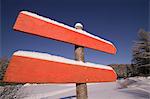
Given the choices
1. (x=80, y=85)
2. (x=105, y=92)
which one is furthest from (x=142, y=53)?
(x=80, y=85)

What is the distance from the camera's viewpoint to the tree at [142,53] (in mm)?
34409

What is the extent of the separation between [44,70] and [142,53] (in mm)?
35609

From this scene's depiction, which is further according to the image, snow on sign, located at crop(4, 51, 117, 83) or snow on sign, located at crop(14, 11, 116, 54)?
snow on sign, located at crop(14, 11, 116, 54)

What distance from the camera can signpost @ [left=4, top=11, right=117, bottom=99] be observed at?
127cm

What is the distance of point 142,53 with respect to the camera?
113ft

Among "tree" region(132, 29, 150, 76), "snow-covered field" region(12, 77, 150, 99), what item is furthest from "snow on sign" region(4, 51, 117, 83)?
"tree" region(132, 29, 150, 76)

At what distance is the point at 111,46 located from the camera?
6.72ft

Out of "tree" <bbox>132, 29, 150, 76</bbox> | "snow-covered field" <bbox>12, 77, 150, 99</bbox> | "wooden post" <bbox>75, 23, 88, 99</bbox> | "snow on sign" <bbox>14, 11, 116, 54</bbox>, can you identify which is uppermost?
"tree" <bbox>132, 29, 150, 76</bbox>

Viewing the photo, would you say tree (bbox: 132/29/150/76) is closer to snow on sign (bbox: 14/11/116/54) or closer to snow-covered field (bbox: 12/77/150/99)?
snow-covered field (bbox: 12/77/150/99)

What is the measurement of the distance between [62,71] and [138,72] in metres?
37.2

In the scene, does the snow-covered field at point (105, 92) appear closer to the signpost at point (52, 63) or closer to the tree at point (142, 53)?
the signpost at point (52, 63)

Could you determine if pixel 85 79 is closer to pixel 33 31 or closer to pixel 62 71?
pixel 62 71

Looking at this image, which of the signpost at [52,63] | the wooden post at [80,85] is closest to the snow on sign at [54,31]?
the signpost at [52,63]

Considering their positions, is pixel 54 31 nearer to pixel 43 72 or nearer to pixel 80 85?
pixel 43 72
